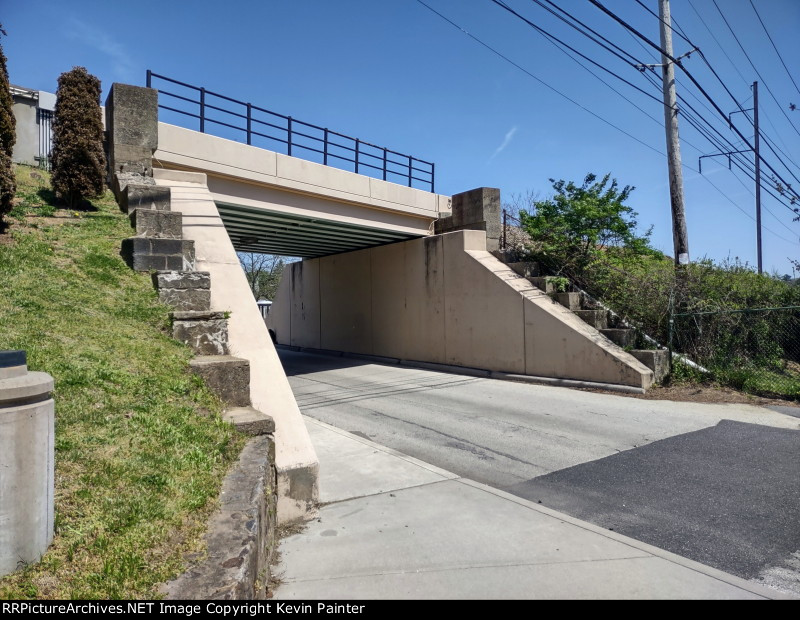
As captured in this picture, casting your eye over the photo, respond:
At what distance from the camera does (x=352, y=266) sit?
2045cm

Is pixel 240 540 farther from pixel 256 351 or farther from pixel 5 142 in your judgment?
pixel 5 142

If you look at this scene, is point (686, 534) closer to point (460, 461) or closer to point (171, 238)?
point (460, 461)

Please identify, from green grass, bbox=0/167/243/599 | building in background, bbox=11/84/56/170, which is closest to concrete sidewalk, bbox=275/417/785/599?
green grass, bbox=0/167/243/599

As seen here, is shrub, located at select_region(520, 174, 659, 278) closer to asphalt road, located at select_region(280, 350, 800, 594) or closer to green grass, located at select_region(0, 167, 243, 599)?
asphalt road, located at select_region(280, 350, 800, 594)

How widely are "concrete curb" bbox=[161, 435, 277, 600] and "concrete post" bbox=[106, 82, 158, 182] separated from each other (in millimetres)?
8445

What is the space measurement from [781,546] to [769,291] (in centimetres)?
1004

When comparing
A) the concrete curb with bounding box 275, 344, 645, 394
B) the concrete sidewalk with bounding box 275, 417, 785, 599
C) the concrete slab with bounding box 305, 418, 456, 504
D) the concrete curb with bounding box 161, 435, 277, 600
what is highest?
the concrete curb with bounding box 161, 435, 277, 600

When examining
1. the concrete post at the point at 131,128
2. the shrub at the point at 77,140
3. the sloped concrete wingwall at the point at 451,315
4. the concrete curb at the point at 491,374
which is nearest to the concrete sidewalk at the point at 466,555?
the concrete curb at the point at 491,374

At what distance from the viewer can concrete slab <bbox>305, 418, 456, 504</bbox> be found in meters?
5.25

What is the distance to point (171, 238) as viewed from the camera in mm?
7469

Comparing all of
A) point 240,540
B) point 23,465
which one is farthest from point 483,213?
point 23,465

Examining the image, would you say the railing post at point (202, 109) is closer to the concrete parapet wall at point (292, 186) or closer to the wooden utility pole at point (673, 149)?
the concrete parapet wall at point (292, 186)

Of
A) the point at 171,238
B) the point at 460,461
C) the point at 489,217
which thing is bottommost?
the point at 460,461
